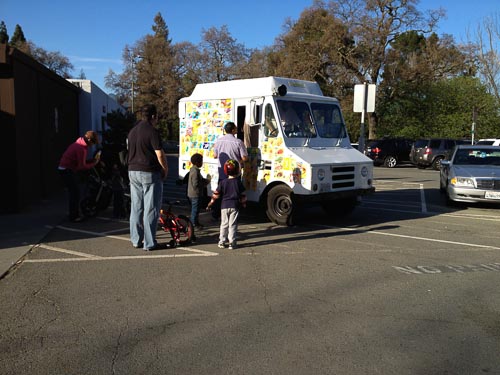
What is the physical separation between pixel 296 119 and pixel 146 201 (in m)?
3.63

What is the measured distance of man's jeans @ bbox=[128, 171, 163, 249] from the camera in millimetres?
6672

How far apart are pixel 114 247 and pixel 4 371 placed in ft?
12.4

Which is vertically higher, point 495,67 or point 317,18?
point 317,18

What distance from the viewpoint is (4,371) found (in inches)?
133

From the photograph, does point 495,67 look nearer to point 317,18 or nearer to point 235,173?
point 317,18

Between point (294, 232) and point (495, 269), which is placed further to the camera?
point (294, 232)

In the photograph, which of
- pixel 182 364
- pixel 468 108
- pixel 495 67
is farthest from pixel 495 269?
pixel 495 67

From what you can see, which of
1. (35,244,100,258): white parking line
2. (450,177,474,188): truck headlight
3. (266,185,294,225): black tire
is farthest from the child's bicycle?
(450,177,474,188): truck headlight

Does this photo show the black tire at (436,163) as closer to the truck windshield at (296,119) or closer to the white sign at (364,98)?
the white sign at (364,98)

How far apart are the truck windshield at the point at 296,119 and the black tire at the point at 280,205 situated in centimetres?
104

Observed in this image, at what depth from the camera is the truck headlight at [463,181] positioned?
11109 mm

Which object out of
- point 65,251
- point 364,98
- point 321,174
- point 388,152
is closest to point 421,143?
point 388,152

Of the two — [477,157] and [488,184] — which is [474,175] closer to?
[488,184]

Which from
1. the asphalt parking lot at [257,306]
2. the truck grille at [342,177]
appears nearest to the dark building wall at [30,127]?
the asphalt parking lot at [257,306]
